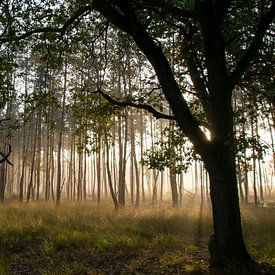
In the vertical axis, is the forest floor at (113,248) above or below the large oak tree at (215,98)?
below

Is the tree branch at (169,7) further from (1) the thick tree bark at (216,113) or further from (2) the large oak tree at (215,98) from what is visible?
(1) the thick tree bark at (216,113)

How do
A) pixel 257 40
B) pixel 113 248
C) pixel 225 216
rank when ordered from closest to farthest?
1. pixel 225 216
2. pixel 257 40
3. pixel 113 248

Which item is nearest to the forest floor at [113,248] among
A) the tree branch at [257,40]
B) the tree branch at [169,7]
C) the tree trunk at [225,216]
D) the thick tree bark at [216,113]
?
the tree trunk at [225,216]

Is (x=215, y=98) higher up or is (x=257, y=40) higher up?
(x=257, y=40)

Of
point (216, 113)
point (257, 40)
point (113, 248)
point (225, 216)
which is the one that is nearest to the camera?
point (225, 216)

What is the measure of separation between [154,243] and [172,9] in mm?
5809

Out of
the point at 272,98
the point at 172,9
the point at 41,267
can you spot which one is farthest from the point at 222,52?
the point at 41,267

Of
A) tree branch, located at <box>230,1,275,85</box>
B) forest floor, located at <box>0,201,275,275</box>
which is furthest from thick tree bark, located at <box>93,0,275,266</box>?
forest floor, located at <box>0,201,275,275</box>

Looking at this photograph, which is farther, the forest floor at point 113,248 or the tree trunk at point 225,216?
the forest floor at point 113,248

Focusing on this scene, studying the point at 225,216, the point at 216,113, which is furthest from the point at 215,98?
the point at 225,216

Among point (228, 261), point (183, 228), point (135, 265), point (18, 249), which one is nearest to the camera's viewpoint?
point (228, 261)

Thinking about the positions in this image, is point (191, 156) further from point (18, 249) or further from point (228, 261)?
point (18, 249)

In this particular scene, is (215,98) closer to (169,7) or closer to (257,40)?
(257,40)

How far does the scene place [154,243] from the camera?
337 inches
